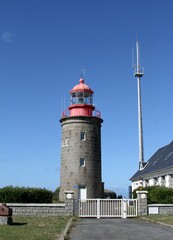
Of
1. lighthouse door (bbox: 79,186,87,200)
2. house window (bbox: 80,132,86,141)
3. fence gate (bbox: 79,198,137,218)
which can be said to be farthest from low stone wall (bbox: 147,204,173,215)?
house window (bbox: 80,132,86,141)

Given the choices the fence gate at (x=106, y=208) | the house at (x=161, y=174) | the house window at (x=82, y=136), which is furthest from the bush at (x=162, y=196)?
the house window at (x=82, y=136)

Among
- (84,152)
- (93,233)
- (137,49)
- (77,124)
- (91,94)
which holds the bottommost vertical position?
(93,233)

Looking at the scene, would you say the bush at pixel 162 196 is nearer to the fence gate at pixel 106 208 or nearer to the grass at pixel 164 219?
the fence gate at pixel 106 208

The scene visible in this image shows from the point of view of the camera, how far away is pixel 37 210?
22.3m

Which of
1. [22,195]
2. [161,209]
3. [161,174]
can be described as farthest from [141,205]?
[161,174]

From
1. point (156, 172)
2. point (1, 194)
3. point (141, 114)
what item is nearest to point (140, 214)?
point (1, 194)

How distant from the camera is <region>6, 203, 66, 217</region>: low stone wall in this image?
870 inches

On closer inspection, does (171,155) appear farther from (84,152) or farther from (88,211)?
(88,211)

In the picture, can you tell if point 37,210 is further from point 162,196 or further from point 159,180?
point 159,180

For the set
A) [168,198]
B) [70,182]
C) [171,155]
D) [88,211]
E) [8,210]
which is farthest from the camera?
[171,155]

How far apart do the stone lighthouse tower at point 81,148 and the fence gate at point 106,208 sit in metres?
11.0

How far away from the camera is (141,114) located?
48.8 meters

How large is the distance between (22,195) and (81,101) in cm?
1326

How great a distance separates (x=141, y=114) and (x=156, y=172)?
12.8 meters
